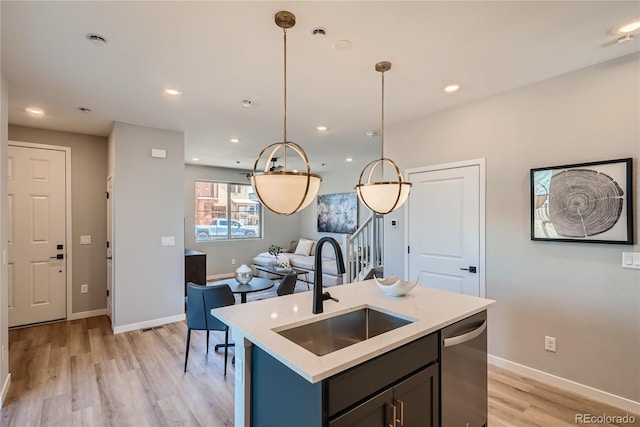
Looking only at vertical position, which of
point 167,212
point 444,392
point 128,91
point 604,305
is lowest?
point 444,392

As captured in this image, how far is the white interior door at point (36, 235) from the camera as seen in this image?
3.96 metres

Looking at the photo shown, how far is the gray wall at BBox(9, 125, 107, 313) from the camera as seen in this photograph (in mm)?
4363

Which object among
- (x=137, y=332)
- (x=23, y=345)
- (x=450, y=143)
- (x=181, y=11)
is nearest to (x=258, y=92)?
(x=181, y=11)

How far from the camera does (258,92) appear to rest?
9.71ft

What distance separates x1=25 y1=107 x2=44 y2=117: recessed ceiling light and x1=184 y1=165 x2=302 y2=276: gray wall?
3.41 meters

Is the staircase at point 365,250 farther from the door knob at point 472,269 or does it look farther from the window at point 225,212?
the window at point 225,212

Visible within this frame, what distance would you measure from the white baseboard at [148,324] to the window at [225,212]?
123 inches

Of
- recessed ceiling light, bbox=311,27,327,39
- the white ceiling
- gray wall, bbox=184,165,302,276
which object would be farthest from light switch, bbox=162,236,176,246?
recessed ceiling light, bbox=311,27,327,39

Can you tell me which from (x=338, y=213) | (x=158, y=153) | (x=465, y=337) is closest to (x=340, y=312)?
(x=465, y=337)

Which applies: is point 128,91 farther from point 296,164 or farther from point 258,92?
point 296,164

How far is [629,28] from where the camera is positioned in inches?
77.1

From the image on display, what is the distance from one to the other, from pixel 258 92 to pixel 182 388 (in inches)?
107

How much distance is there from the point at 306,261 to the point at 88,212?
13.2 feet

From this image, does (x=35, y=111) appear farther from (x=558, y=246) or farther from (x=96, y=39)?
(x=558, y=246)
